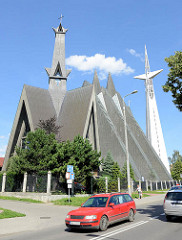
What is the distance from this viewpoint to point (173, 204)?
8859 mm

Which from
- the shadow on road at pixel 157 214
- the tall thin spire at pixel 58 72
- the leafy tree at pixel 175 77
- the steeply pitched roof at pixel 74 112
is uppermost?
the tall thin spire at pixel 58 72

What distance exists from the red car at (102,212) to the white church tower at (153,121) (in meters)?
51.0

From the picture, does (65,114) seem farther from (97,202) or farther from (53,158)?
(97,202)

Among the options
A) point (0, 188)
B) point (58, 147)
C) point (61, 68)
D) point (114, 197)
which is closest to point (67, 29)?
point (61, 68)

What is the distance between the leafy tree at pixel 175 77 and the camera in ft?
34.3

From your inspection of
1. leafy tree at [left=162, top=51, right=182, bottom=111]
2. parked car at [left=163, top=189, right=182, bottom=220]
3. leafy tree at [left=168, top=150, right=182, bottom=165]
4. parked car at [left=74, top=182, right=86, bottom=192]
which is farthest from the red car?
leafy tree at [left=168, top=150, right=182, bottom=165]

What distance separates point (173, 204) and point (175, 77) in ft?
20.0

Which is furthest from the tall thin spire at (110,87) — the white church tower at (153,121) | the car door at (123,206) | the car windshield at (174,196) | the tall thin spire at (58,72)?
the car door at (123,206)

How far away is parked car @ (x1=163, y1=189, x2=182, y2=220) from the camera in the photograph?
8.67 m

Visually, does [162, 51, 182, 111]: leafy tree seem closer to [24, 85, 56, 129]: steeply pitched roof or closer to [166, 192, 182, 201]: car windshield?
[166, 192, 182, 201]: car windshield

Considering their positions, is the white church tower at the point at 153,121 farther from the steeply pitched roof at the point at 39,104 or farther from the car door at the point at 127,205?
the car door at the point at 127,205

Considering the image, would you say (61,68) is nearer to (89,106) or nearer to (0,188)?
(89,106)

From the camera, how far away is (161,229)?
7273mm

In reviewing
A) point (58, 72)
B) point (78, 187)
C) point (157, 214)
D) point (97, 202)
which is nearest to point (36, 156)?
point (78, 187)
